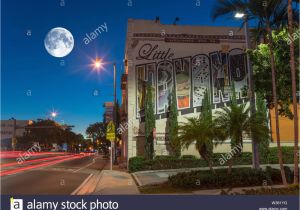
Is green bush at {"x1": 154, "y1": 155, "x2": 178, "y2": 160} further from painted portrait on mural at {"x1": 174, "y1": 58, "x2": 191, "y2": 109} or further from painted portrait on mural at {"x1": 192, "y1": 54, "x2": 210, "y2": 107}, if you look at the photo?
painted portrait on mural at {"x1": 192, "y1": 54, "x2": 210, "y2": 107}

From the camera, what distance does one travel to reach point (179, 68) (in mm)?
30766

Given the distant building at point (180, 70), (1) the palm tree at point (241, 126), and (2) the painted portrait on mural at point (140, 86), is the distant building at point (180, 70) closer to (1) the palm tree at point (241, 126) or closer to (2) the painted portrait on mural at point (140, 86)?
(2) the painted portrait on mural at point (140, 86)

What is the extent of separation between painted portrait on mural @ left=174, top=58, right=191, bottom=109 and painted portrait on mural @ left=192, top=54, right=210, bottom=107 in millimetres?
541

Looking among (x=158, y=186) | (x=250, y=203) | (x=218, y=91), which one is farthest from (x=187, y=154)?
(x=250, y=203)

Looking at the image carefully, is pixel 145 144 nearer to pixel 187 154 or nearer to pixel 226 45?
pixel 187 154

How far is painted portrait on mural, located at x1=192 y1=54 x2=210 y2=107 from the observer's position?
30.6 m

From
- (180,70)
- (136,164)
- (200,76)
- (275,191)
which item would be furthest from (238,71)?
(275,191)

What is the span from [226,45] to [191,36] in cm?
330

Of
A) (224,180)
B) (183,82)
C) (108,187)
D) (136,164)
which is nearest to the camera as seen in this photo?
(224,180)

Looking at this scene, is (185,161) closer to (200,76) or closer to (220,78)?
(200,76)

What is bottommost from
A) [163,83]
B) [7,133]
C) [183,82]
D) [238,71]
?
[7,133]

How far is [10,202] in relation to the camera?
1048cm

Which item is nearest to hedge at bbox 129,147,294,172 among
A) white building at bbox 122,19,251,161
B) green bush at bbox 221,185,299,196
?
white building at bbox 122,19,251,161

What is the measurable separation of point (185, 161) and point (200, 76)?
810 centimetres
